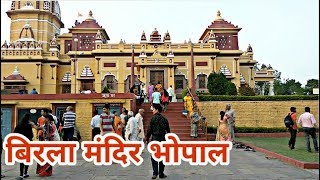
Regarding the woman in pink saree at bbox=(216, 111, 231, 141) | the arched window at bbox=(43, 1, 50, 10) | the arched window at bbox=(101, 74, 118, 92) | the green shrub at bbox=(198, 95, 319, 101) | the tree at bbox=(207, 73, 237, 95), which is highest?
the arched window at bbox=(43, 1, 50, 10)

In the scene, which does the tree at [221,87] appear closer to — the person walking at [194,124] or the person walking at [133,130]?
the person walking at [194,124]

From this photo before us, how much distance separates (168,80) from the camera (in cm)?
3212

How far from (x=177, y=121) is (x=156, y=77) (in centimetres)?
1465

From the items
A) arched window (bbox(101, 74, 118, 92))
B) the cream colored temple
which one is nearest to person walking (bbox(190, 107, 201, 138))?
the cream colored temple

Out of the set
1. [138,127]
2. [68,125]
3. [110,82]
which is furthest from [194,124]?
[110,82]

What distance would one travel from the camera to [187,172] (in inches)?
346

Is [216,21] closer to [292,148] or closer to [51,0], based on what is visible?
[51,0]

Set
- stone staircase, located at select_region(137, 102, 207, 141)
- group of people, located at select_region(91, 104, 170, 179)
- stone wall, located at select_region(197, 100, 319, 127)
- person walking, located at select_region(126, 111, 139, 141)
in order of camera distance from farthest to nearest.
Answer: stone wall, located at select_region(197, 100, 319, 127) → stone staircase, located at select_region(137, 102, 207, 141) → person walking, located at select_region(126, 111, 139, 141) → group of people, located at select_region(91, 104, 170, 179)

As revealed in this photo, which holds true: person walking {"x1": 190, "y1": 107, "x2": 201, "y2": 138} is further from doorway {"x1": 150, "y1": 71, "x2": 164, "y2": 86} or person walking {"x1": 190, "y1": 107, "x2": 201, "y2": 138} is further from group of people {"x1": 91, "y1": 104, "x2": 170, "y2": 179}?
doorway {"x1": 150, "y1": 71, "x2": 164, "y2": 86}

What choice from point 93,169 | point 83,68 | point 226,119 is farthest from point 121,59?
point 93,169

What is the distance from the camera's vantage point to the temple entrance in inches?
1260

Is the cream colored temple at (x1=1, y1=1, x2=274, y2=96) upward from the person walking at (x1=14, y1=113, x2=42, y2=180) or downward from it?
upward

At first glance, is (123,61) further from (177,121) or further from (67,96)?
(177,121)

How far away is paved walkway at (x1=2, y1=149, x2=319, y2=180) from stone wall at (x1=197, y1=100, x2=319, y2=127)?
1089 centimetres
